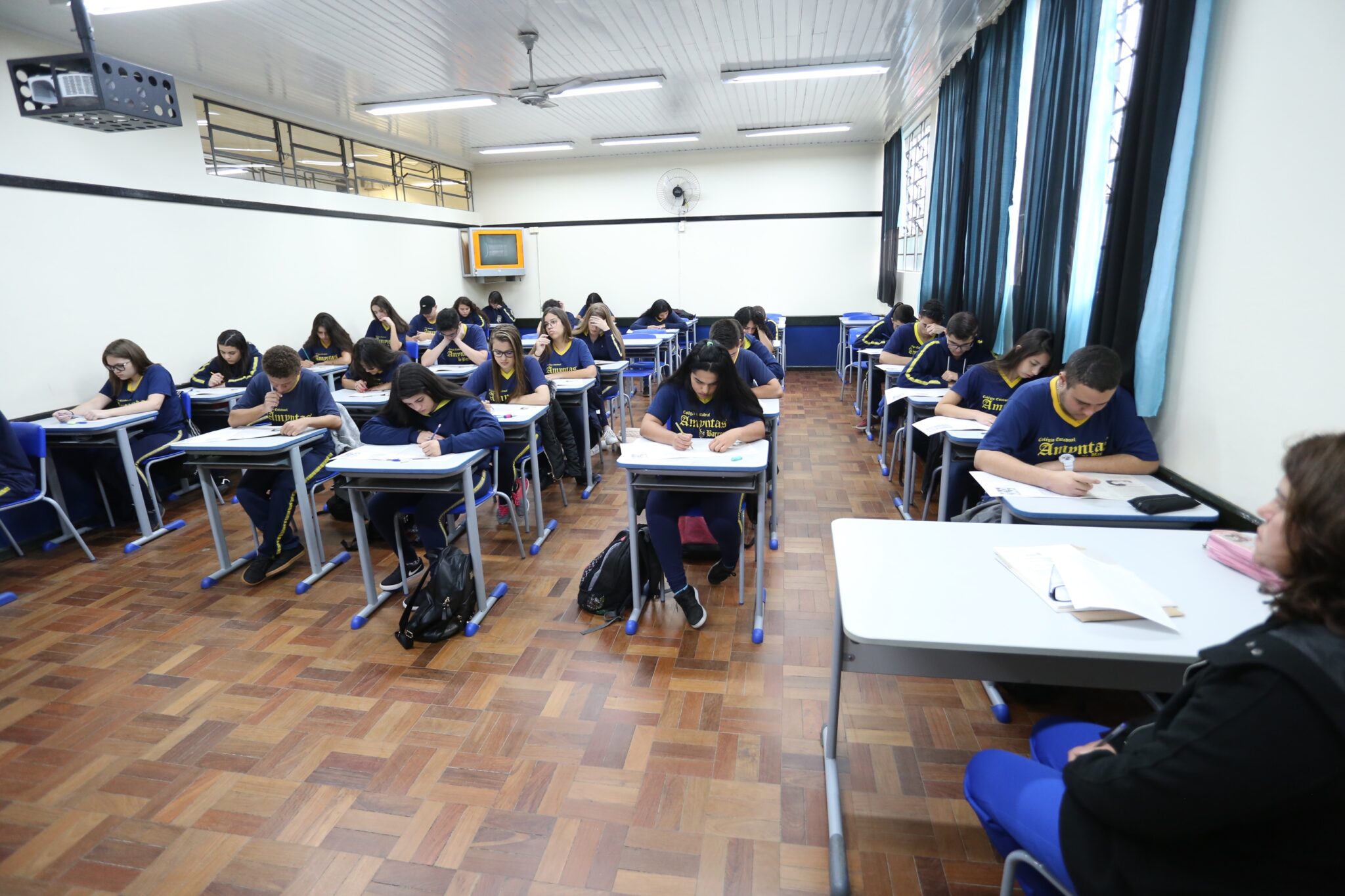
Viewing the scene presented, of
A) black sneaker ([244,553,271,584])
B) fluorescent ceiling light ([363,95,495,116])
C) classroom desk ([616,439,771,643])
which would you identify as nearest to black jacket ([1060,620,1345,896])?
classroom desk ([616,439,771,643])

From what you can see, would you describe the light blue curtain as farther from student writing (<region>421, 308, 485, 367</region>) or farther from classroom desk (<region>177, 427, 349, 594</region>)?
student writing (<region>421, 308, 485, 367</region>)

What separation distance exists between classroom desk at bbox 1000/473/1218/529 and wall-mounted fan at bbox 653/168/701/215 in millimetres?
8094

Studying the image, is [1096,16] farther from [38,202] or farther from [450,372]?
[38,202]

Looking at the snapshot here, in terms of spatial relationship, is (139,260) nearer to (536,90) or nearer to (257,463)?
(257,463)

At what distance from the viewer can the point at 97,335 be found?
14.1 feet

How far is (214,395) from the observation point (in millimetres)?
4562

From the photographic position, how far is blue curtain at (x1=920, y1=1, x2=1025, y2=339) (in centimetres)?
394

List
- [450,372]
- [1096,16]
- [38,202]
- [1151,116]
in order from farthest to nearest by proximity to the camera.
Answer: [450,372] → [38,202] → [1096,16] → [1151,116]

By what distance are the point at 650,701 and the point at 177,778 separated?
151 centimetres

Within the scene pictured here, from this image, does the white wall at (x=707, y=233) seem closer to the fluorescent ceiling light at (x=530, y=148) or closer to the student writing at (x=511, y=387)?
the fluorescent ceiling light at (x=530, y=148)

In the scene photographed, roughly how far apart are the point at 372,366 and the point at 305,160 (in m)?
3.67

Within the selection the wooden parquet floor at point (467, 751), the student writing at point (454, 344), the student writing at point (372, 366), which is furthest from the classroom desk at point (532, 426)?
the student writing at point (454, 344)

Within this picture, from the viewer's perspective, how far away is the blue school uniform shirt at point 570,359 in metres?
4.66

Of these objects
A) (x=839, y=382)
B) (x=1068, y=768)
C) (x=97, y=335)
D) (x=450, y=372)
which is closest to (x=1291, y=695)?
(x=1068, y=768)
